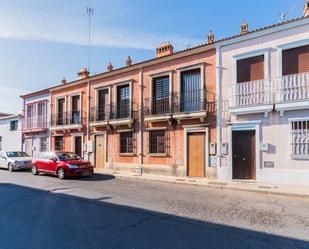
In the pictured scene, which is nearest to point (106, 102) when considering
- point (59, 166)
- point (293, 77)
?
point (59, 166)

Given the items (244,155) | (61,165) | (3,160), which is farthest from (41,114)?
(244,155)

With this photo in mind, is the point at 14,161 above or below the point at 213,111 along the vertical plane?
below

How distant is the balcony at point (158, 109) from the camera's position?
1390 centimetres

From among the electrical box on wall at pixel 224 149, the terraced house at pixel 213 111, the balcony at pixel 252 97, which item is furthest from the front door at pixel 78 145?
the balcony at pixel 252 97

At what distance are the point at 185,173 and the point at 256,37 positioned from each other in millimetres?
7668

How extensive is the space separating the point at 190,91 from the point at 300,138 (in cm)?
581

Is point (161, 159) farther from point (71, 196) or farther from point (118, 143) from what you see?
point (71, 196)

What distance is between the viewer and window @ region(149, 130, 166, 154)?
47.4 ft

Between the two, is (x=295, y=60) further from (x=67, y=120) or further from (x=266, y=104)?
(x=67, y=120)

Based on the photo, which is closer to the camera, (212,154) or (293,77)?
(293,77)

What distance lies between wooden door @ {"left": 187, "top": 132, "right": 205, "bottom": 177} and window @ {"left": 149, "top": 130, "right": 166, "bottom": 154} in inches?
66.4

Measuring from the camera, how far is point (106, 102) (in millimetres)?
17672

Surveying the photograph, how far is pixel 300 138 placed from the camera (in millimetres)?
10391

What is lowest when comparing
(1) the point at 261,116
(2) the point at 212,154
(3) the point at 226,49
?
(2) the point at 212,154
